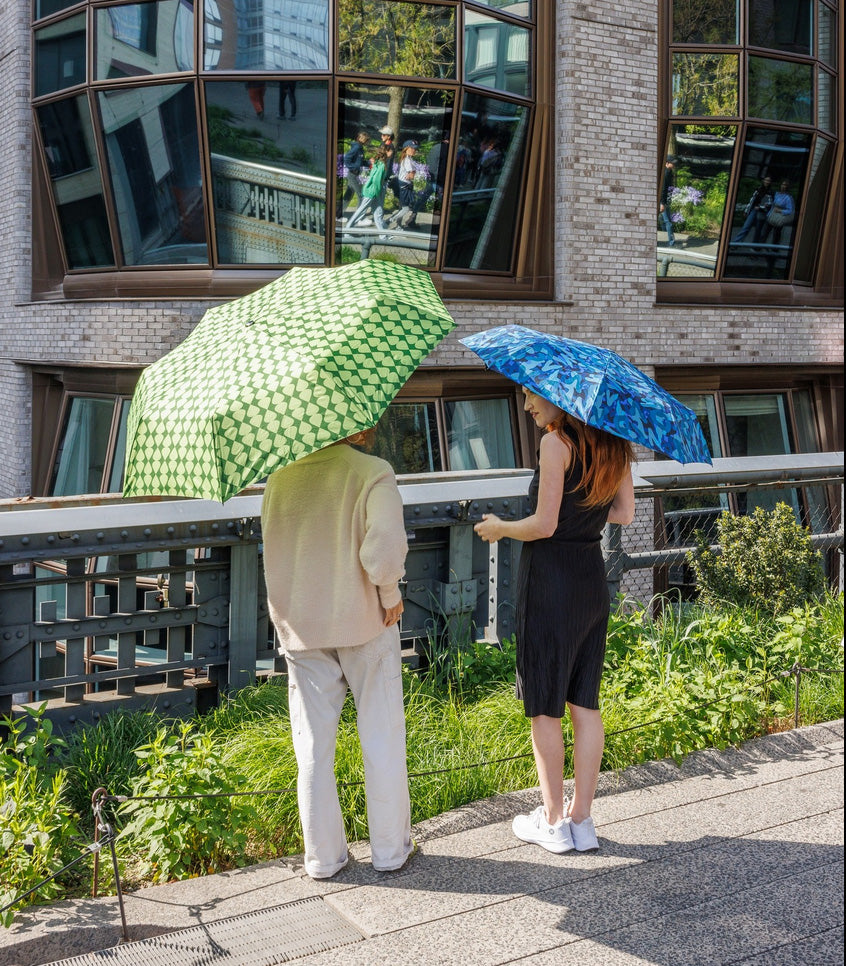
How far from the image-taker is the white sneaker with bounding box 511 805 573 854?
4.08 m

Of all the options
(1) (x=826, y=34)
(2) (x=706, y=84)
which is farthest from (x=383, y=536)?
(1) (x=826, y=34)

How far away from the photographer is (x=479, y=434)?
439 inches

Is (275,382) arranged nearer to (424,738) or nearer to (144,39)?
(424,738)

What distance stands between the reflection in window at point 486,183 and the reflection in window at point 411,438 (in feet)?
5.00

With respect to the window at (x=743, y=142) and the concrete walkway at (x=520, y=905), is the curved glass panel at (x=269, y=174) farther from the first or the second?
the concrete walkway at (x=520, y=905)

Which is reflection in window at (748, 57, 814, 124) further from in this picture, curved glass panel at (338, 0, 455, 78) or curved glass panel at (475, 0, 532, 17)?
curved glass panel at (338, 0, 455, 78)

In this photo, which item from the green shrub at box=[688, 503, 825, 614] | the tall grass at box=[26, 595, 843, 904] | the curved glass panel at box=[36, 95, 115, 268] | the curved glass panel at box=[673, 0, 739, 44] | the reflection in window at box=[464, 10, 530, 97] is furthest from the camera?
the curved glass panel at box=[673, 0, 739, 44]

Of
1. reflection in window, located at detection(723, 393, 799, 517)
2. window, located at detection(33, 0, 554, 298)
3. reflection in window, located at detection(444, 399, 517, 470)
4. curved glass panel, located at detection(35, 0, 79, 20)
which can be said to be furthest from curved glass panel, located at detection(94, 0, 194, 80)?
reflection in window, located at detection(723, 393, 799, 517)

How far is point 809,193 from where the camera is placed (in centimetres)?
1274

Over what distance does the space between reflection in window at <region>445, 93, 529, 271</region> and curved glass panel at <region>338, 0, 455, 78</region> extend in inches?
20.0

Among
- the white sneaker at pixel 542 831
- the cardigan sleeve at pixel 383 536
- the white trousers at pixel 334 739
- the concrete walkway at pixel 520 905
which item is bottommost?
the concrete walkway at pixel 520 905

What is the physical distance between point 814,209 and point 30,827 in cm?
1186

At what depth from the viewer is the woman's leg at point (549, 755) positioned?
4.08 metres

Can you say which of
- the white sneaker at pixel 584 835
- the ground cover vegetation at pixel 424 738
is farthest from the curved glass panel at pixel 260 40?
the white sneaker at pixel 584 835
